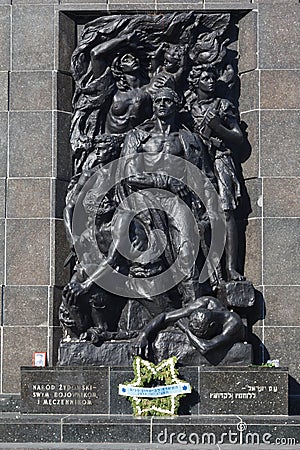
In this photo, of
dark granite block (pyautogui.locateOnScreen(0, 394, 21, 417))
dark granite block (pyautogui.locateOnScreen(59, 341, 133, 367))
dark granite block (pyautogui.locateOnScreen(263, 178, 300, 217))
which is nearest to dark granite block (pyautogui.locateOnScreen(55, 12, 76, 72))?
dark granite block (pyautogui.locateOnScreen(263, 178, 300, 217))

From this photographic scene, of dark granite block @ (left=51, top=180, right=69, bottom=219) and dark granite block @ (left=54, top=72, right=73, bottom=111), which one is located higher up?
dark granite block @ (left=54, top=72, right=73, bottom=111)

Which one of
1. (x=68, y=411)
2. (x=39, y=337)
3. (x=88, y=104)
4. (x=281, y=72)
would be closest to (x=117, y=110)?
(x=88, y=104)

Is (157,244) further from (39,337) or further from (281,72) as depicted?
(281,72)

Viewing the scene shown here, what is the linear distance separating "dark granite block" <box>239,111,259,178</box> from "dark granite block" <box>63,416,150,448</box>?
525 cm

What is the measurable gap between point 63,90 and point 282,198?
4349 millimetres

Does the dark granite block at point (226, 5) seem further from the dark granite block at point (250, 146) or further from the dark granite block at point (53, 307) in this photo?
the dark granite block at point (53, 307)

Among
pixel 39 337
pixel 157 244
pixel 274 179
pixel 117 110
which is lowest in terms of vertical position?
pixel 39 337

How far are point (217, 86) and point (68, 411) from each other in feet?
20.5

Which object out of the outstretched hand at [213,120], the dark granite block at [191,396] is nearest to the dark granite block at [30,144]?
the outstretched hand at [213,120]

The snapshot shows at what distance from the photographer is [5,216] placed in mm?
18688

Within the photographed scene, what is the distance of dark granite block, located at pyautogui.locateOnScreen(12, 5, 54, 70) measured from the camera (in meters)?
19.0

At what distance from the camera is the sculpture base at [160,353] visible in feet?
56.2

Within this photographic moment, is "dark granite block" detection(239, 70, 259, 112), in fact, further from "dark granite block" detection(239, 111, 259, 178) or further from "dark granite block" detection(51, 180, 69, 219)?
"dark granite block" detection(51, 180, 69, 219)

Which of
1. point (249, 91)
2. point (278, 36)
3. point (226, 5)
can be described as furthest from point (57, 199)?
point (278, 36)
